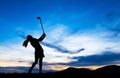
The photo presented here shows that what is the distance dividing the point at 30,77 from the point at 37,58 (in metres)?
1.26

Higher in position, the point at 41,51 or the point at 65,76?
the point at 41,51

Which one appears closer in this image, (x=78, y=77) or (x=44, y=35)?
(x=78, y=77)

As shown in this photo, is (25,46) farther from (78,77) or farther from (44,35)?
(78,77)

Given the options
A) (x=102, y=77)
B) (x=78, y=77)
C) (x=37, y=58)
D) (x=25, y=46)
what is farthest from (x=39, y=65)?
(x=102, y=77)

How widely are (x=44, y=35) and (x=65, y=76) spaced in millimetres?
2659

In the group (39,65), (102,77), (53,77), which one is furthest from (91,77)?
(39,65)

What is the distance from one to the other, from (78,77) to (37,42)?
3105 millimetres

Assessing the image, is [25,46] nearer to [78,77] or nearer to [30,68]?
[30,68]

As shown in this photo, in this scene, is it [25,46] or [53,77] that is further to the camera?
Result: [25,46]

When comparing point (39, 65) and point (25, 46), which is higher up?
point (25, 46)

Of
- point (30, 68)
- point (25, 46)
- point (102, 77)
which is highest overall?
point (25, 46)

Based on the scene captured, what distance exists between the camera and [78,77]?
14117 millimetres

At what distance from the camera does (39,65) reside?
15.1 metres

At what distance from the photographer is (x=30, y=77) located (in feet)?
47.5
